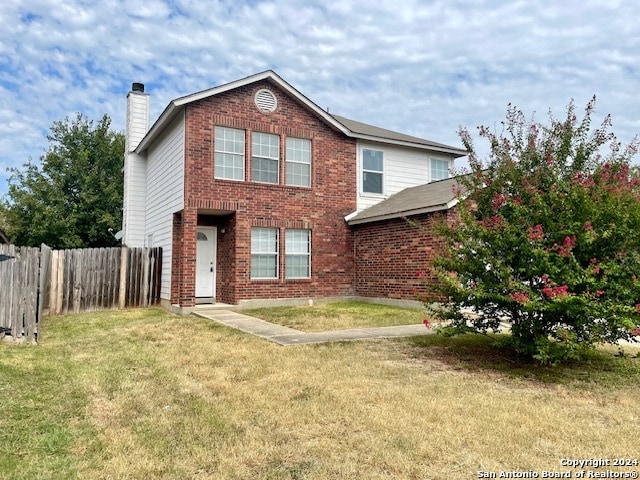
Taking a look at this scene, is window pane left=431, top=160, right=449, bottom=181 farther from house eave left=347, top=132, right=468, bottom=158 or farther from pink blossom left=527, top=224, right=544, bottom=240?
pink blossom left=527, top=224, right=544, bottom=240

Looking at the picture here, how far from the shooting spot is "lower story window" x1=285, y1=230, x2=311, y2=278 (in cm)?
1445

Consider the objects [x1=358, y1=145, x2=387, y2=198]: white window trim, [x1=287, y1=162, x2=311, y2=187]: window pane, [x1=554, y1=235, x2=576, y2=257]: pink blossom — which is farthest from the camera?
[x1=358, y1=145, x2=387, y2=198]: white window trim

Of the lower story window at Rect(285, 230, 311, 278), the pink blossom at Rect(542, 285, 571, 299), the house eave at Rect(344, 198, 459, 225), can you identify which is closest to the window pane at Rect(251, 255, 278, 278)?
the lower story window at Rect(285, 230, 311, 278)

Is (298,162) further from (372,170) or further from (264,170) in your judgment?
(372,170)

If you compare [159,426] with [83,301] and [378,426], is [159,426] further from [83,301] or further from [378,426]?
[83,301]

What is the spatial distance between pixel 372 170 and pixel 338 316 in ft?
21.8

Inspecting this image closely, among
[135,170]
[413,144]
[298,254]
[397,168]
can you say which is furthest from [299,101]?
[135,170]

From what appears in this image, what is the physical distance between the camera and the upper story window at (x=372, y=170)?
52.8 ft

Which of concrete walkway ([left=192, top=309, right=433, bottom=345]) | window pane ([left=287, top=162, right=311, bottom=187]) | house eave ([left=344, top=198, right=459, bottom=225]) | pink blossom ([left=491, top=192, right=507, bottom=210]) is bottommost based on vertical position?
concrete walkway ([left=192, top=309, right=433, bottom=345])

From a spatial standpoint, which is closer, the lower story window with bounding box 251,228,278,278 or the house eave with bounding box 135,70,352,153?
the house eave with bounding box 135,70,352,153

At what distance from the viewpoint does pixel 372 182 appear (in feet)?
53.2

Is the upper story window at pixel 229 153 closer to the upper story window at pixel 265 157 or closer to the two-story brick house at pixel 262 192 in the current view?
the two-story brick house at pixel 262 192

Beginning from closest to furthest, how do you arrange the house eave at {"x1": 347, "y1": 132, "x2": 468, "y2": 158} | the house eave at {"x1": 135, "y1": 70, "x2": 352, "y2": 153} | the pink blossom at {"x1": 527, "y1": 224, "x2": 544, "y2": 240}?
the pink blossom at {"x1": 527, "y1": 224, "x2": 544, "y2": 240} → the house eave at {"x1": 135, "y1": 70, "x2": 352, "y2": 153} → the house eave at {"x1": 347, "y1": 132, "x2": 468, "y2": 158}

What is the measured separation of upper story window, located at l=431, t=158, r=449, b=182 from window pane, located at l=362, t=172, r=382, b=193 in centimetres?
251
